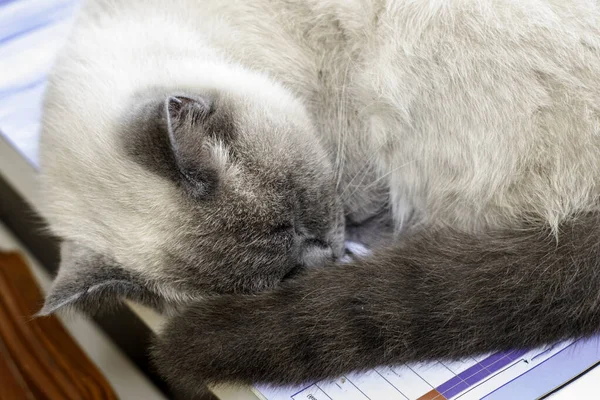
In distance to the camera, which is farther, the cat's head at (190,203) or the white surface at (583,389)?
the cat's head at (190,203)

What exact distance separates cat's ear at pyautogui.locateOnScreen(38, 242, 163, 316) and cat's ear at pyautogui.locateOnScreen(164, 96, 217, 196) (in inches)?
9.0

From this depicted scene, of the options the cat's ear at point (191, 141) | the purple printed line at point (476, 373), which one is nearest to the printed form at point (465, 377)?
the purple printed line at point (476, 373)

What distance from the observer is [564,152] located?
1.04 m

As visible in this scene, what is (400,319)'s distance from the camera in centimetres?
94

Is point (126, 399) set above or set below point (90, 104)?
below

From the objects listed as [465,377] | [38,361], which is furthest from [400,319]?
[38,361]

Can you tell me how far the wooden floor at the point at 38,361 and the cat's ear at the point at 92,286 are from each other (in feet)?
0.78

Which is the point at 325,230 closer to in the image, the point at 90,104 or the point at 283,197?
the point at 283,197

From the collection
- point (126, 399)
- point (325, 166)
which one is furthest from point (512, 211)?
point (126, 399)

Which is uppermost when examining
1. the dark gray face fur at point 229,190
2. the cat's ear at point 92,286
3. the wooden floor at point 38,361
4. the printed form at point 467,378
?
the dark gray face fur at point 229,190

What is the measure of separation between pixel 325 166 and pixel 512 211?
1.18 ft

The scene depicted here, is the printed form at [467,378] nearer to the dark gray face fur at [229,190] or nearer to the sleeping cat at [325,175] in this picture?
the sleeping cat at [325,175]

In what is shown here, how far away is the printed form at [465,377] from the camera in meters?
0.95

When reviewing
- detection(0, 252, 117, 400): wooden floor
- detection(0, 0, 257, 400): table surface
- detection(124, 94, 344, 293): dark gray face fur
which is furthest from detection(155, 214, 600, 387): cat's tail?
detection(0, 0, 257, 400): table surface
